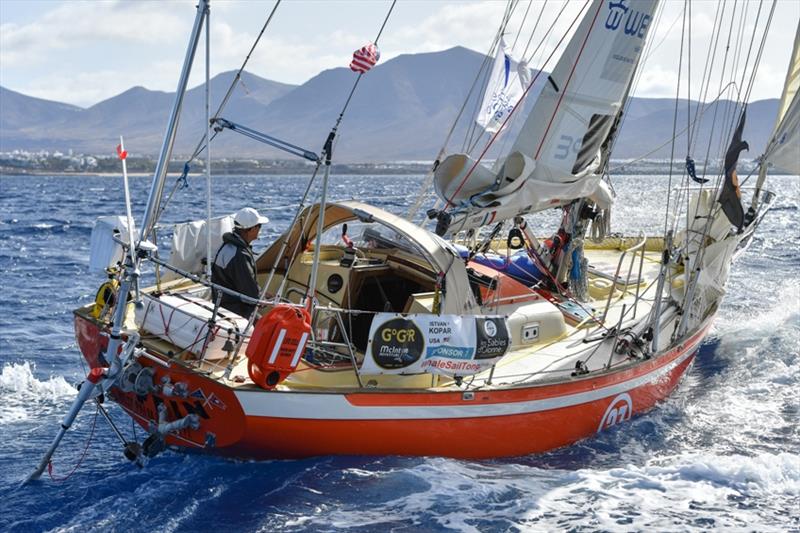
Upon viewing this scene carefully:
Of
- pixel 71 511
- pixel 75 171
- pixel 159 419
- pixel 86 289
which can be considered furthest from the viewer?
pixel 75 171

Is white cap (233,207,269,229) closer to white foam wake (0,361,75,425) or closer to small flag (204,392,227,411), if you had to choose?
small flag (204,392,227,411)

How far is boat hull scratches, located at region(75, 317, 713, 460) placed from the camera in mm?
6812

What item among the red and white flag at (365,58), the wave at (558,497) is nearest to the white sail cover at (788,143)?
the wave at (558,497)

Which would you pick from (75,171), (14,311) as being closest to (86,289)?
(14,311)

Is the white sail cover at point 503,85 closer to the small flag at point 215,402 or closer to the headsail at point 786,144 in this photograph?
the headsail at point 786,144

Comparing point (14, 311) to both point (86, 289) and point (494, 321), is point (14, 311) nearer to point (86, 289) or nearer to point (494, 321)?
point (86, 289)

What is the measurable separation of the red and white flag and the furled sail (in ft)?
4.52

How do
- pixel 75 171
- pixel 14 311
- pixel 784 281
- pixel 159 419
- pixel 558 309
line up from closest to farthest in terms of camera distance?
pixel 159 419 < pixel 558 309 < pixel 14 311 < pixel 784 281 < pixel 75 171

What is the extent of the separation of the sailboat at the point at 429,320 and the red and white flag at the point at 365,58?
3.21 feet

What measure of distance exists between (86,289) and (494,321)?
1057 cm

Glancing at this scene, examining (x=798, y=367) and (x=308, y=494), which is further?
(x=798, y=367)

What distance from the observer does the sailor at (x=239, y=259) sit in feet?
25.3

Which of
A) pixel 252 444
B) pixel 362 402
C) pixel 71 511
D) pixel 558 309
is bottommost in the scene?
pixel 71 511

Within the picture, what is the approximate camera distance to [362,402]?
22.9ft
